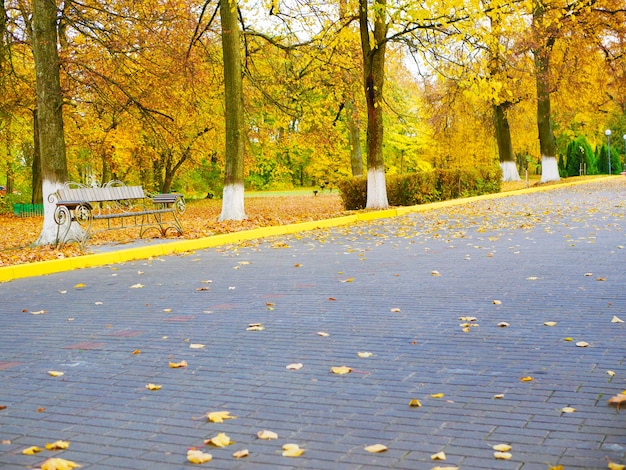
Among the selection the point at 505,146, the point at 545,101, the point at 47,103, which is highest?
the point at 545,101

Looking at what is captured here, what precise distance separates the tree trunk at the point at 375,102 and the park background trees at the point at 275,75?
0.04 meters

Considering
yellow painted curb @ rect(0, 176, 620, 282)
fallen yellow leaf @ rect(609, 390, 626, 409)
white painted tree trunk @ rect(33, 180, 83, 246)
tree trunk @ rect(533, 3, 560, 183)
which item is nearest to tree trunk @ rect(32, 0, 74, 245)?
white painted tree trunk @ rect(33, 180, 83, 246)

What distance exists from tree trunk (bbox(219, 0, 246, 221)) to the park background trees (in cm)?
10

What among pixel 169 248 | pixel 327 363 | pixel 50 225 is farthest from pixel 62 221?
pixel 327 363

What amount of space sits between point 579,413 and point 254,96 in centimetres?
2505

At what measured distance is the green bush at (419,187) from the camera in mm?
22078

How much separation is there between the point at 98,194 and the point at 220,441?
10811 mm

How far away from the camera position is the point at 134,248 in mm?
12336

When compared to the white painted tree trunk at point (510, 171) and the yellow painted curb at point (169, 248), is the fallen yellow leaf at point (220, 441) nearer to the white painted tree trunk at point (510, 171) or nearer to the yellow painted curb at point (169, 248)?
the yellow painted curb at point (169, 248)

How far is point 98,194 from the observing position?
13.6 m

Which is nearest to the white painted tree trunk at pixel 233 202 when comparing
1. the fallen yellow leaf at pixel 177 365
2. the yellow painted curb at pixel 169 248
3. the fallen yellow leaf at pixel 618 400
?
the yellow painted curb at pixel 169 248

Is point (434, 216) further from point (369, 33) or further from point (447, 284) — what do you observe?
point (447, 284)

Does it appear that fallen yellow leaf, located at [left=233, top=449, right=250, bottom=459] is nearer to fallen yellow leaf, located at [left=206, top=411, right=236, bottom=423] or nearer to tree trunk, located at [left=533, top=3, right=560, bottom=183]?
fallen yellow leaf, located at [left=206, top=411, right=236, bottom=423]

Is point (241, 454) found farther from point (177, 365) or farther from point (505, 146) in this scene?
point (505, 146)
